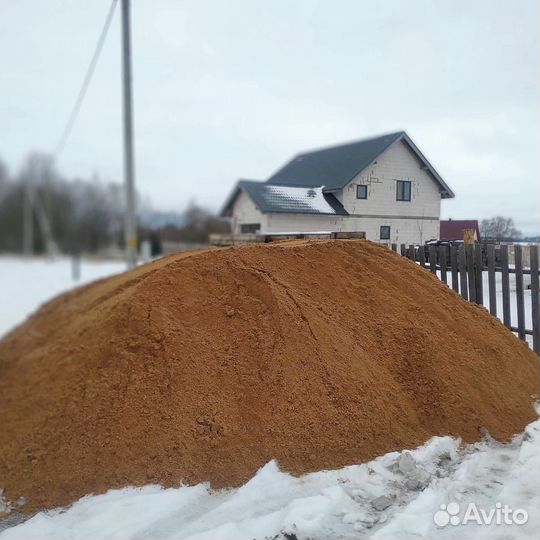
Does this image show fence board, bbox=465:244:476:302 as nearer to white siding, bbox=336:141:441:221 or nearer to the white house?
the white house

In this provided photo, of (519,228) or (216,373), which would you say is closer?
(216,373)

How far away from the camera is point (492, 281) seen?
515 centimetres

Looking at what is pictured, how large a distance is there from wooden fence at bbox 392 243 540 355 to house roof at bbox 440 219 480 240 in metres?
0.22

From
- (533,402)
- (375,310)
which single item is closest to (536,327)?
(533,402)

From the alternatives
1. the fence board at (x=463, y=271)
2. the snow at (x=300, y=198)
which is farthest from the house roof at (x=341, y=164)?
the fence board at (x=463, y=271)

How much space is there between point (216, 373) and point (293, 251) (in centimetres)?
174

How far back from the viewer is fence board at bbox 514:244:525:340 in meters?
4.93

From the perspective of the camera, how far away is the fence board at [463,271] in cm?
528

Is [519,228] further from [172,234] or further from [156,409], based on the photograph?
[172,234]

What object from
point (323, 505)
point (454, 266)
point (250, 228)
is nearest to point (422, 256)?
point (454, 266)

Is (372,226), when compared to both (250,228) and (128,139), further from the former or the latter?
(128,139)

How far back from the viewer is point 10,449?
3408 mm

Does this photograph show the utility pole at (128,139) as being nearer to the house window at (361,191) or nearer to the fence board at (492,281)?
the house window at (361,191)

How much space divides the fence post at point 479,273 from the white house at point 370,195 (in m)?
0.58
